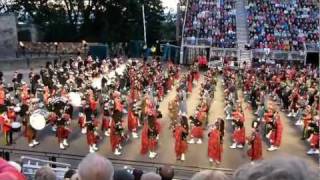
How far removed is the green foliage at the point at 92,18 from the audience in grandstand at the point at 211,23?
13.5ft

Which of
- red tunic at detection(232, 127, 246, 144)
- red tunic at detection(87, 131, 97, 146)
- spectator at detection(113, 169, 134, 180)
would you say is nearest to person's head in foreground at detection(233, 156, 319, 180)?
spectator at detection(113, 169, 134, 180)

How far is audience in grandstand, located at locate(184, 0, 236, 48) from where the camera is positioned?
1544 inches

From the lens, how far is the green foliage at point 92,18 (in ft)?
144

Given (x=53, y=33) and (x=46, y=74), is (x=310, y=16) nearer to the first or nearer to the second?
(x=53, y=33)

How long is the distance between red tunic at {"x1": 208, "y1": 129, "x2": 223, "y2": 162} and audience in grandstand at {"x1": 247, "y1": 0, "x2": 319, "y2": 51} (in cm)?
2440

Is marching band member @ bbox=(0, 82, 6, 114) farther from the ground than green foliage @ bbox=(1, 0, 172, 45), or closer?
closer

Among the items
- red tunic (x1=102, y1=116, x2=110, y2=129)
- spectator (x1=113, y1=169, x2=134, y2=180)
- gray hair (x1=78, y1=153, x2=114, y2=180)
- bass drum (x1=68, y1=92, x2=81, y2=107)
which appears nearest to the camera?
gray hair (x1=78, y1=153, x2=114, y2=180)

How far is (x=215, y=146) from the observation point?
14.5 m

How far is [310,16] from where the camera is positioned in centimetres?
4241

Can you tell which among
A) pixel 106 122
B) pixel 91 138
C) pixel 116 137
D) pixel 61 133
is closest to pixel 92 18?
pixel 106 122

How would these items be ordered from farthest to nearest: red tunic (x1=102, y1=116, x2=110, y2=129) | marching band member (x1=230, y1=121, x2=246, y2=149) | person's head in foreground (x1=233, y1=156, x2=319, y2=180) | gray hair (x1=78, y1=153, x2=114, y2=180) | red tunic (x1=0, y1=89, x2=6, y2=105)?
1. red tunic (x1=0, y1=89, x2=6, y2=105)
2. red tunic (x1=102, y1=116, x2=110, y2=129)
3. marching band member (x1=230, y1=121, x2=246, y2=149)
4. gray hair (x1=78, y1=153, x2=114, y2=180)
5. person's head in foreground (x1=233, y1=156, x2=319, y2=180)

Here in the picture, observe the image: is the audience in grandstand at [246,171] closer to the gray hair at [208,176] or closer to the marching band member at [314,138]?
the gray hair at [208,176]

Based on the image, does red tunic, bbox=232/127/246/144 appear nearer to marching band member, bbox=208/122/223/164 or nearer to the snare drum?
marching band member, bbox=208/122/223/164

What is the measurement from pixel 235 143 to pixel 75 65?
15403mm
